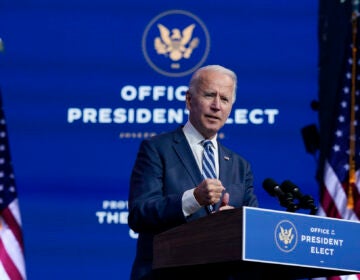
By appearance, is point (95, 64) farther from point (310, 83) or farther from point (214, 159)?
point (214, 159)

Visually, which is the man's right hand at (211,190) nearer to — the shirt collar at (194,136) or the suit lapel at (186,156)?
the suit lapel at (186,156)

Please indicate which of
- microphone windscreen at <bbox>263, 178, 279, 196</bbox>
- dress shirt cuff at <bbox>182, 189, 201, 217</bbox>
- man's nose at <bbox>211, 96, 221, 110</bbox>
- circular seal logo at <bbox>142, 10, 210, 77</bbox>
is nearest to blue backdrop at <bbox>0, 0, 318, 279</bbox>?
circular seal logo at <bbox>142, 10, 210, 77</bbox>

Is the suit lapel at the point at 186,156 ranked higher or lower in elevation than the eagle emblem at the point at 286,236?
higher

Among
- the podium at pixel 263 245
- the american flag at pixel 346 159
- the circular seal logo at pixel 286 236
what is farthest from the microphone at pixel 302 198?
the american flag at pixel 346 159

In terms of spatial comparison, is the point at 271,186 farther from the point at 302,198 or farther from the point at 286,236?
the point at 286,236

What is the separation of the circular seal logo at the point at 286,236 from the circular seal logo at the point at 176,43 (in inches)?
132

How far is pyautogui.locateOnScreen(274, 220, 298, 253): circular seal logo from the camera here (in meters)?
2.66

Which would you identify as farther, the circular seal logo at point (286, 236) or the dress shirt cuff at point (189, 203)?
the dress shirt cuff at point (189, 203)

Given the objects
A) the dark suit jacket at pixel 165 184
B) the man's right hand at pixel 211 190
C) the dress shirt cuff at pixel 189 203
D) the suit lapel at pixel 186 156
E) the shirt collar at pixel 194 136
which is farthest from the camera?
the shirt collar at pixel 194 136

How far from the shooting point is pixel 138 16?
238 inches

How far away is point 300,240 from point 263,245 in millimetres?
167

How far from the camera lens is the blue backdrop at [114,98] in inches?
226

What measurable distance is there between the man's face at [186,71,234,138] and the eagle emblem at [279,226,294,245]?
0.75 meters

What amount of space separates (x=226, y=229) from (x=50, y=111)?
3.45 m
